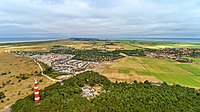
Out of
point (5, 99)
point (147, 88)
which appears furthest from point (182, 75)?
point (5, 99)

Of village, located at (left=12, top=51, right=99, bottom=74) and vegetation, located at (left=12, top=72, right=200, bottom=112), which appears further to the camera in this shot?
village, located at (left=12, top=51, right=99, bottom=74)

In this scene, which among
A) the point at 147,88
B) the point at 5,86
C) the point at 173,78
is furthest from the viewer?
the point at 173,78

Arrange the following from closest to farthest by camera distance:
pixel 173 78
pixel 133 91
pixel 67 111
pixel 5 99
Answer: pixel 67 111
pixel 133 91
pixel 5 99
pixel 173 78

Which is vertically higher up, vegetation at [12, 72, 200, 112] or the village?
vegetation at [12, 72, 200, 112]

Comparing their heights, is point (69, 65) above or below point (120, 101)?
below

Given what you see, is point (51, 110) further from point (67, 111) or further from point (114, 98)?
point (114, 98)

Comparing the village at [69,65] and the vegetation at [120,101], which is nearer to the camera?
the vegetation at [120,101]

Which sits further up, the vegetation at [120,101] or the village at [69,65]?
the vegetation at [120,101]

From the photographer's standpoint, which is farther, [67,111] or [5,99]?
[5,99]

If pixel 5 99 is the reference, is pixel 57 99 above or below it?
above

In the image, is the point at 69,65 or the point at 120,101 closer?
the point at 120,101

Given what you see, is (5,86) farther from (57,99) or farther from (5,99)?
(57,99)
